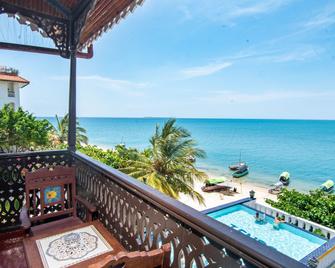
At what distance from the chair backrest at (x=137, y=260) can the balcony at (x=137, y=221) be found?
0.17 m

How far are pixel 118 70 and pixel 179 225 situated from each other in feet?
189

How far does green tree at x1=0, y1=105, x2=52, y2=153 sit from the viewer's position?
13.4m

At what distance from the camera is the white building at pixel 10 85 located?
17.7 m

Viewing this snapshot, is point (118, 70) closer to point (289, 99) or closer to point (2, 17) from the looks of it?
point (289, 99)

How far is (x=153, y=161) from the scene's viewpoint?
9.33 metres

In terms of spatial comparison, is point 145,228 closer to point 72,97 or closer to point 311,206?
point 72,97

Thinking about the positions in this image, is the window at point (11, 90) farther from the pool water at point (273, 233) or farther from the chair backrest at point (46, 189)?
the chair backrest at point (46, 189)

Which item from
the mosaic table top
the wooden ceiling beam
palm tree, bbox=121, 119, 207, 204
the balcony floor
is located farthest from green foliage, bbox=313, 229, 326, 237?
the wooden ceiling beam

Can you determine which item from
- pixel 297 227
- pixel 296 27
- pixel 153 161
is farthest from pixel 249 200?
pixel 296 27

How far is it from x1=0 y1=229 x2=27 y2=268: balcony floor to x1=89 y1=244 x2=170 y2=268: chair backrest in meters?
1.57

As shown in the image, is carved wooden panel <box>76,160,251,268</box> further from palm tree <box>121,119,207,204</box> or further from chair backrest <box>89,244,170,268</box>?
palm tree <box>121,119,207,204</box>

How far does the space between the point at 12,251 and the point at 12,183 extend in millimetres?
984

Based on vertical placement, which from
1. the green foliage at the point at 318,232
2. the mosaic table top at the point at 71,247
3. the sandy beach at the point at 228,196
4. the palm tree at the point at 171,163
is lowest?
the sandy beach at the point at 228,196

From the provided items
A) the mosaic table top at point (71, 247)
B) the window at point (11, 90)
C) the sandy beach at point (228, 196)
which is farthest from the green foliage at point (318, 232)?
the window at point (11, 90)
